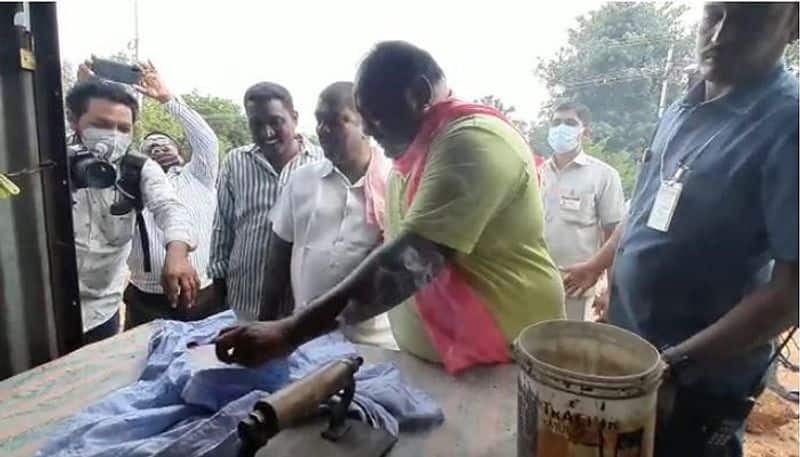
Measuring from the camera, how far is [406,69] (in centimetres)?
108

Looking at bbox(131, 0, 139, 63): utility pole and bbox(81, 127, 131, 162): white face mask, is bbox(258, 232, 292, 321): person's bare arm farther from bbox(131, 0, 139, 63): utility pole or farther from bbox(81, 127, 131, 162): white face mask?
bbox(131, 0, 139, 63): utility pole

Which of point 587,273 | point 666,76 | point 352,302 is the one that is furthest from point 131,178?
point 666,76

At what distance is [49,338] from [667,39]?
1845 millimetres

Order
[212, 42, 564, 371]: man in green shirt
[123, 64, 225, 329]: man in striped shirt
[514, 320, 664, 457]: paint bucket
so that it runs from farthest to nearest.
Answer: [123, 64, 225, 329]: man in striped shirt
[212, 42, 564, 371]: man in green shirt
[514, 320, 664, 457]: paint bucket

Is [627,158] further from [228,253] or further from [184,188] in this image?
[184,188]

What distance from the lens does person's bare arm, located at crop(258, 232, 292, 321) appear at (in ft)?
5.27

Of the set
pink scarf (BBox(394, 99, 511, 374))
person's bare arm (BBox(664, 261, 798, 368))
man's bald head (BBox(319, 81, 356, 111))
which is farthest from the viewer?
man's bald head (BBox(319, 81, 356, 111))

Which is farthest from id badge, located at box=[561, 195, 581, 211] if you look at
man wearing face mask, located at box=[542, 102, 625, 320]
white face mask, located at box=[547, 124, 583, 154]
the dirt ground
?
the dirt ground

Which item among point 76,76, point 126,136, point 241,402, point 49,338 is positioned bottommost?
point 49,338

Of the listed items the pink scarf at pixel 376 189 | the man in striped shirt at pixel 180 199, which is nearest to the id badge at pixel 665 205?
the pink scarf at pixel 376 189

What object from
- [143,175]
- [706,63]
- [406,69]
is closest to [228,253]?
[143,175]

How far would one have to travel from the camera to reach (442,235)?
959 millimetres

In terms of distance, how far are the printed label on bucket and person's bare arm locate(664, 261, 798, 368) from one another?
0.19 m

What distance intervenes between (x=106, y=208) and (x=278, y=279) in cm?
53
